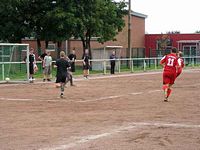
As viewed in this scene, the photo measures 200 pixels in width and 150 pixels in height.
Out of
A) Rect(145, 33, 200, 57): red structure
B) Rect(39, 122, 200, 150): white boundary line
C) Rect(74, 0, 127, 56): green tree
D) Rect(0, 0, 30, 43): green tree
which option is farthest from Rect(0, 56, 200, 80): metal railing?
Rect(39, 122, 200, 150): white boundary line

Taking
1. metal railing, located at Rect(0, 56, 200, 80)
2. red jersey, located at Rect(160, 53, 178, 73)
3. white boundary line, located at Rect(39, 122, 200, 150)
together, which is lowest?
white boundary line, located at Rect(39, 122, 200, 150)

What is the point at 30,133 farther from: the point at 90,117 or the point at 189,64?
the point at 189,64

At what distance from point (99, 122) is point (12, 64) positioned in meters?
16.6

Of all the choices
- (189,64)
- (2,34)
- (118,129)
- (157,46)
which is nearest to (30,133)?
(118,129)

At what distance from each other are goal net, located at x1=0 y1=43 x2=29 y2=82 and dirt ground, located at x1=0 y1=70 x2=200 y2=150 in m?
8.29

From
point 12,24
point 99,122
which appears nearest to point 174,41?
point 12,24

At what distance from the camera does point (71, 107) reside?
15.1m

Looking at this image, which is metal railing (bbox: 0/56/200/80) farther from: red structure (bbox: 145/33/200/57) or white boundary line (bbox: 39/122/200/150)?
white boundary line (bbox: 39/122/200/150)

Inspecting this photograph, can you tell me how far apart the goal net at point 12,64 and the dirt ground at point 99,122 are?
8.29 m

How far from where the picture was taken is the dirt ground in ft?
30.0

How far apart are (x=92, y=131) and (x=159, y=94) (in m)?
9.46

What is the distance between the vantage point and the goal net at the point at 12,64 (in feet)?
88.5

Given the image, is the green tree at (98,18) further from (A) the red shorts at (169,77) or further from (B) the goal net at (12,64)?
(A) the red shorts at (169,77)

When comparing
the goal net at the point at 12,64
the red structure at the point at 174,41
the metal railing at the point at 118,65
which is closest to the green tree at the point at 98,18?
the metal railing at the point at 118,65
